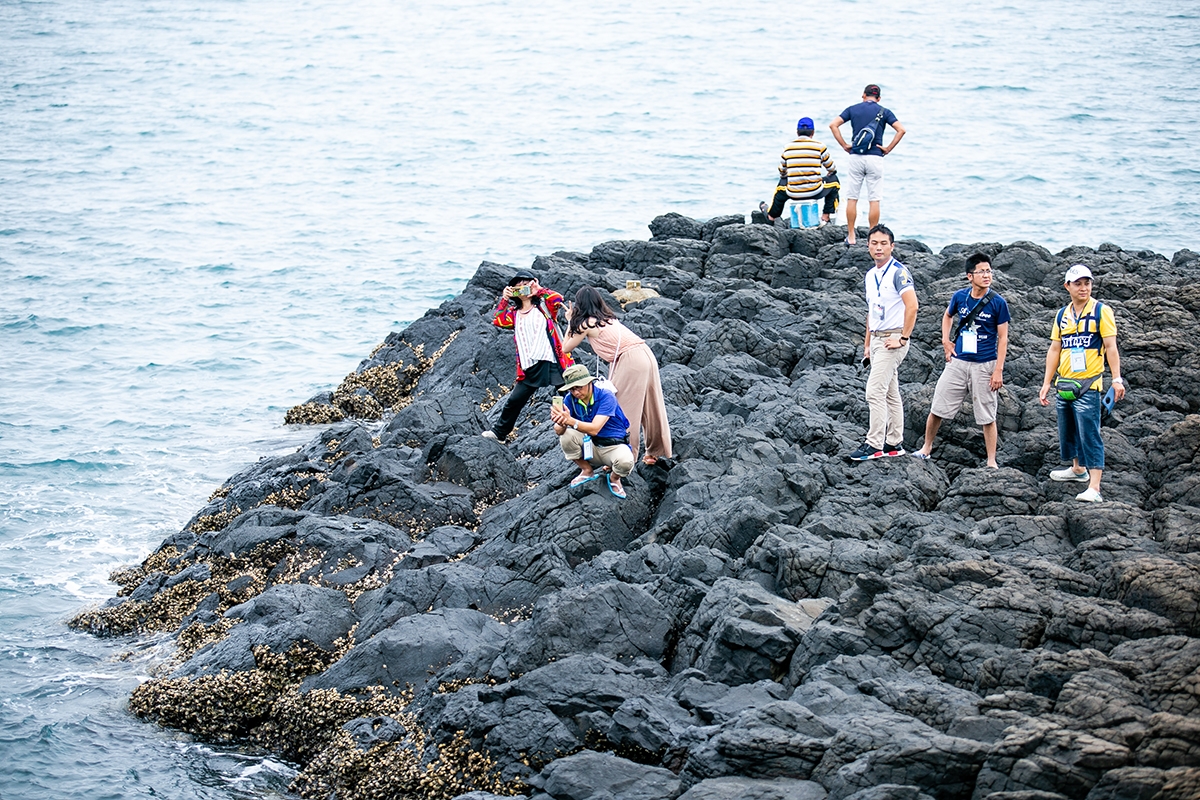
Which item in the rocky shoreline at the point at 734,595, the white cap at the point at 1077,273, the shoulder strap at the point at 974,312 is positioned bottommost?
the rocky shoreline at the point at 734,595

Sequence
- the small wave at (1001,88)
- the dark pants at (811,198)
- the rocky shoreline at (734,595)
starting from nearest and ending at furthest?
the rocky shoreline at (734,595), the dark pants at (811,198), the small wave at (1001,88)

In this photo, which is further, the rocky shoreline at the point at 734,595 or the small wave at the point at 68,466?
the small wave at the point at 68,466

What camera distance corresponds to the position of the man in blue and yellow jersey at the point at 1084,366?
37.4 feet

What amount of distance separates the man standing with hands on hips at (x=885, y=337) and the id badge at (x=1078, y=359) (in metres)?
1.63

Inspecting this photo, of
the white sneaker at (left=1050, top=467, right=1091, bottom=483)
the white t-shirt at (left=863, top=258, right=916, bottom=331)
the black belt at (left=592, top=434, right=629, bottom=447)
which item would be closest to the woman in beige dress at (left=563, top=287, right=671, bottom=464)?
the black belt at (left=592, top=434, right=629, bottom=447)

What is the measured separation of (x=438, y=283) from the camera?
3853 cm

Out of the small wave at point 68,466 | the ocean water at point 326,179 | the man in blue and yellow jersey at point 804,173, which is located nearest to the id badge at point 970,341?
the ocean water at point 326,179

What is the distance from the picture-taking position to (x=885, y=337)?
12297 millimetres

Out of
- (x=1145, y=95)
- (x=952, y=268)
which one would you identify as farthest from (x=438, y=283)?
(x=1145, y=95)

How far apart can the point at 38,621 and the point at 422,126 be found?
51.4 m

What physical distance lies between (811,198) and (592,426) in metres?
11.1

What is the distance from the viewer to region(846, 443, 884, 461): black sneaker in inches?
500

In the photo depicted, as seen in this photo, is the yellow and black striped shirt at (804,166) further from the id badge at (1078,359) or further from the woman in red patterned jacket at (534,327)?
the id badge at (1078,359)

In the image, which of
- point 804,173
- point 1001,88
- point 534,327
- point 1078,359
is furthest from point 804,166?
point 1001,88
